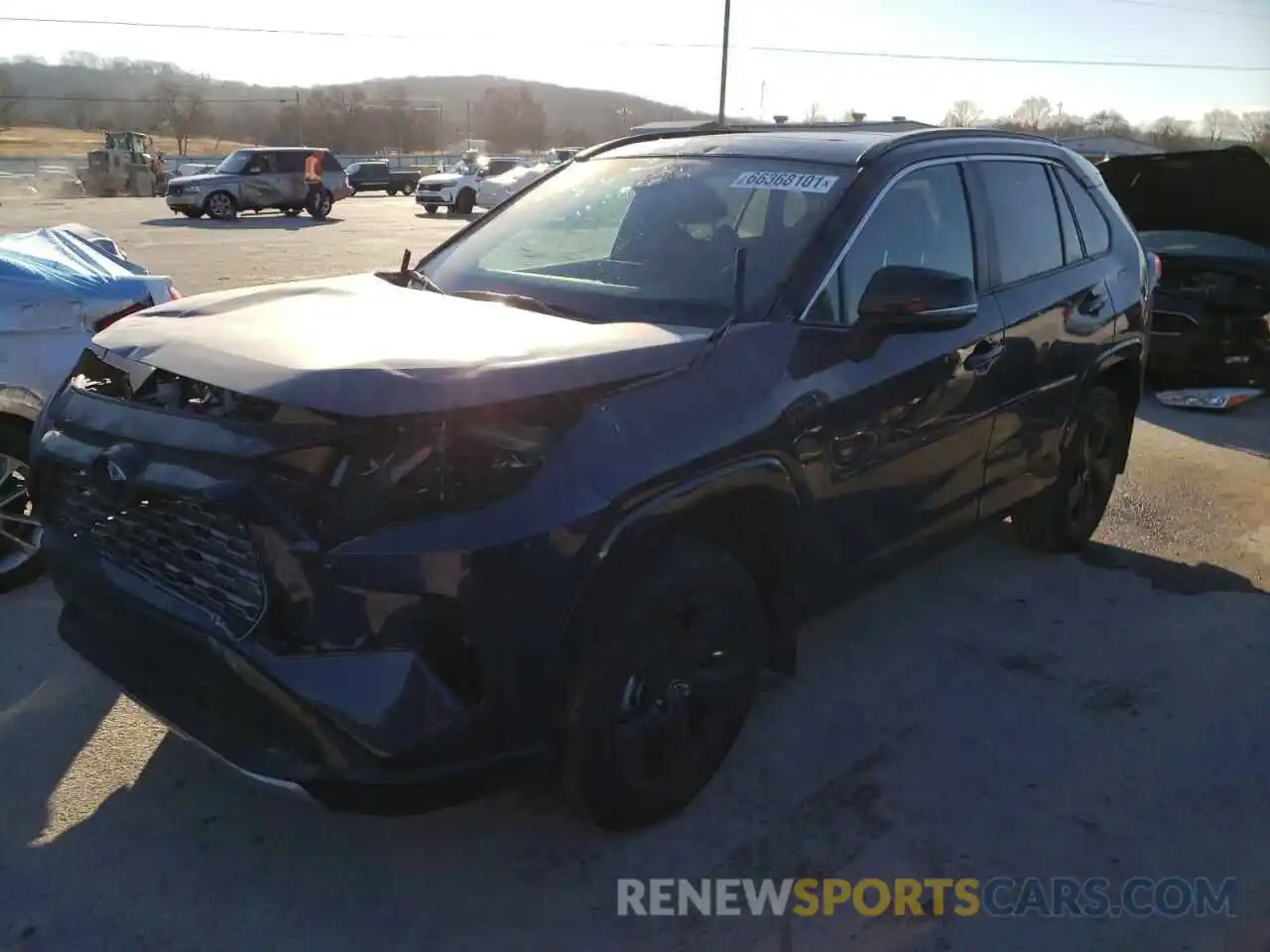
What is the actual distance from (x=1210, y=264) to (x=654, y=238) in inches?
261

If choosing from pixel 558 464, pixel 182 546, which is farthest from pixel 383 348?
pixel 182 546

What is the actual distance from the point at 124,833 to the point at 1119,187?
9.04m

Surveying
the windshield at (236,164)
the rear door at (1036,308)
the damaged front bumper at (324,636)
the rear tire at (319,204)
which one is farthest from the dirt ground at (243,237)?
the damaged front bumper at (324,636)

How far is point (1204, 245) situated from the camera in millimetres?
8695

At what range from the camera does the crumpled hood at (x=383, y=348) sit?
234 centimetres

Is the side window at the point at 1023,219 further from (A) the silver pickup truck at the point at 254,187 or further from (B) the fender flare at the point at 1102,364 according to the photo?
(A) the silver pickup truck at the point at 254,187

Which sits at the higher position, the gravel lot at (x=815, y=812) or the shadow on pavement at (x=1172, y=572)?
the shadow on pavement at (x=1172, y=572)

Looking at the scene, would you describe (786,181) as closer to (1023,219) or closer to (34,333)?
(1023,219)

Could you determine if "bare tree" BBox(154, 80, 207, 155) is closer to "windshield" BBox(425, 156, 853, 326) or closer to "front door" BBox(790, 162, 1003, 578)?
"windshield" BBox(425, 156, 853, 326)

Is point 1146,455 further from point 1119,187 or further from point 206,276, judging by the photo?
point 206,276

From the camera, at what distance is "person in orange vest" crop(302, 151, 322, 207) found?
28.5 metres

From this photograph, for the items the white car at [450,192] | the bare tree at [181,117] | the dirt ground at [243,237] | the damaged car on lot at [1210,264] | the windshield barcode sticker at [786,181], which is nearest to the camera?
the windshield barcode sticker at [786,181]

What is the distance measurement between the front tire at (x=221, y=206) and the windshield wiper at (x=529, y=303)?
26.5 metres

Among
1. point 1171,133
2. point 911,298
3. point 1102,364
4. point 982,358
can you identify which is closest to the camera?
point 911,298
